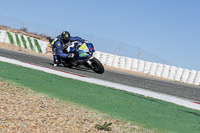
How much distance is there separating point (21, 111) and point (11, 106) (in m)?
0.29

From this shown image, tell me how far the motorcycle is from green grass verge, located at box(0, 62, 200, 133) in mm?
4755

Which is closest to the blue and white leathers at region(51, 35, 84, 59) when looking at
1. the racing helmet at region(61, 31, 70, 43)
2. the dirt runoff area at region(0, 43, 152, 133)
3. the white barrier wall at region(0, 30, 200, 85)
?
the racing helmet at region(61, 31, 70, 43)

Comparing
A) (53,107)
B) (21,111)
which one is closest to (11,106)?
(21,111)

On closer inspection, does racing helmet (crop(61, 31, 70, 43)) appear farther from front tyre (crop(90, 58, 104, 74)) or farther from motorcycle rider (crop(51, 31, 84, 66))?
front tyre (crop(90, 58, 104, 74))

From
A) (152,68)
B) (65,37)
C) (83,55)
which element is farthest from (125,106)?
(152,68)

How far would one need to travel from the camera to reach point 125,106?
19.0 feet

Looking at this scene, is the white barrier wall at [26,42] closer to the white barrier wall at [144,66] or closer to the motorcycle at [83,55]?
the white barrier wall at [144,66]

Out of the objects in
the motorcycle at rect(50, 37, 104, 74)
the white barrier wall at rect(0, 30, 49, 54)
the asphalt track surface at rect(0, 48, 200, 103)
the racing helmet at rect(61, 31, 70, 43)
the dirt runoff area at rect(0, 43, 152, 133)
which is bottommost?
the white barrier wall at rect(0, 30, 49, 54)

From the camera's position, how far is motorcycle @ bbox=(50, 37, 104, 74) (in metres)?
Result: 12.3

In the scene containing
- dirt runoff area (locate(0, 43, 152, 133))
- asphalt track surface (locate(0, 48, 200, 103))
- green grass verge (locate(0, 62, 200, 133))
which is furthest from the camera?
asphalt track surface (locate(0, 48, 200, 103))

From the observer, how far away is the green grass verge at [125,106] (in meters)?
4.89

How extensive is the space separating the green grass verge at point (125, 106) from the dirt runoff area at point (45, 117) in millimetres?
359

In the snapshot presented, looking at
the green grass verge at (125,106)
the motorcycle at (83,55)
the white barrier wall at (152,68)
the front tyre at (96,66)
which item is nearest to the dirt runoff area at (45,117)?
the green grass verge at (125,106)

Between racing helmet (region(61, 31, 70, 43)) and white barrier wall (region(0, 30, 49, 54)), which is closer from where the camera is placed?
racing helmet (region(61, 31, 70, 43))
